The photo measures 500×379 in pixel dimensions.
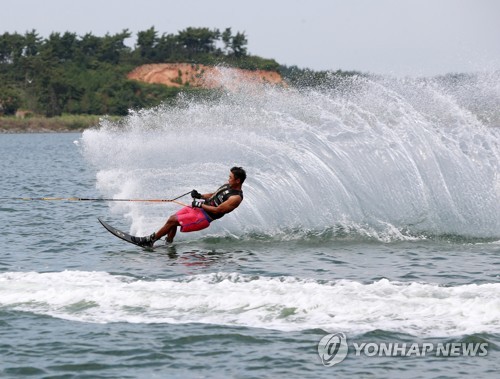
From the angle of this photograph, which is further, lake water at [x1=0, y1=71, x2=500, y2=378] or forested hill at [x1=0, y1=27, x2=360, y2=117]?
forested hill at [x1=0, y1=27, x2=360, y2=117]

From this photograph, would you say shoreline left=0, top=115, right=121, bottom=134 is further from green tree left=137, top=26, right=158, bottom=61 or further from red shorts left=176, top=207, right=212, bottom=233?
red shorts left=176, top=207, right=212, bottom=233

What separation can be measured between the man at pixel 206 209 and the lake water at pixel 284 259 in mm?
362

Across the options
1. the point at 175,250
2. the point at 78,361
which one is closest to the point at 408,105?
the point at 175,250

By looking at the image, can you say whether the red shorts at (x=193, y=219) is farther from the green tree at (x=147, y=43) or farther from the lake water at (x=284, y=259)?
the green tree at (x=147, y=43)

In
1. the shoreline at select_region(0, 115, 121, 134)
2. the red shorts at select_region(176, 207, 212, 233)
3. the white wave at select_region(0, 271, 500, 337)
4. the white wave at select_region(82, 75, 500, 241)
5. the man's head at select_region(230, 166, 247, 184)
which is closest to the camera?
the white wave at select_region(0, 271, 500, 337)

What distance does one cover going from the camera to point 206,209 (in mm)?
14641

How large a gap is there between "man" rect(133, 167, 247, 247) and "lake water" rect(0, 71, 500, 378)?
0.36 metres

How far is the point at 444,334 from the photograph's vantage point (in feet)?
30.7

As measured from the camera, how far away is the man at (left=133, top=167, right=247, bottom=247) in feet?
48.0

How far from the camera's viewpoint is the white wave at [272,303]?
9.80 meters

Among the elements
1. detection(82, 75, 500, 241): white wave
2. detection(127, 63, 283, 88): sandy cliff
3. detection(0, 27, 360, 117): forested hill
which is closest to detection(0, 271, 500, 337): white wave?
detection(82, 75, 500, 241): white wave

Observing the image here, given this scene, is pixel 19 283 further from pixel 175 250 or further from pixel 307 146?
pixel 307 146

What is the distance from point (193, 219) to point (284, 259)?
5.90 feet

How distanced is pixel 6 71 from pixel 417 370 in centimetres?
14170
